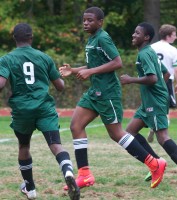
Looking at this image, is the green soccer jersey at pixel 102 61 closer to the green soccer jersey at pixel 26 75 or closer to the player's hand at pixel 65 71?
the player's hand at pixel 65 71

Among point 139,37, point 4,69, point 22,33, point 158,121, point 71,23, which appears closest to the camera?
point 4,69

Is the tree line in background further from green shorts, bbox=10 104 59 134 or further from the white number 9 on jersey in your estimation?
the white number 9 on jersey

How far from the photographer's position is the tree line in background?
84.1ft

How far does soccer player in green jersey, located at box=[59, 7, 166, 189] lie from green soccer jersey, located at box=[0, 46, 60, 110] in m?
0.77

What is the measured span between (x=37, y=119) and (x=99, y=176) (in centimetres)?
205

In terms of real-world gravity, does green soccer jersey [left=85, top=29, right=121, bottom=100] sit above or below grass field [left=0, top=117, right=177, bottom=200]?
above

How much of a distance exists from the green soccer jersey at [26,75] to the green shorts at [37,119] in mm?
66

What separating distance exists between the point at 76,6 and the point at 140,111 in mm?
21970

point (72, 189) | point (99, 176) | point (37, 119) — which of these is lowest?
point (99, 176)

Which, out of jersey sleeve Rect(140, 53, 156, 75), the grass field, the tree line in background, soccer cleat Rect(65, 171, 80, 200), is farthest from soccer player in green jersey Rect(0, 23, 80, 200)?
the tree line in background

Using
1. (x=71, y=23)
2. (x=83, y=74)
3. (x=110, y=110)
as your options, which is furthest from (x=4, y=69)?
(x=71, y=23)

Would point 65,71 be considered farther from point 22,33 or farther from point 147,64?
point 147,64

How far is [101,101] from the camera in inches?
329

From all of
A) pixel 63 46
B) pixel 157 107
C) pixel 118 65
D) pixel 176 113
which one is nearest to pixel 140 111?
pixel 157 107
